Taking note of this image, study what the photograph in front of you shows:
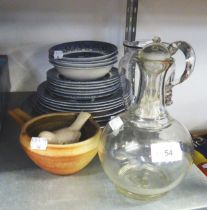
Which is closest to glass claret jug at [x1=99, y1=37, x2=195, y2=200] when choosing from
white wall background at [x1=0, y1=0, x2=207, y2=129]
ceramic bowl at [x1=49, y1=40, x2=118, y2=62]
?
ceramic bowl at [x1=49, y1=40, x2=118, y2=62]

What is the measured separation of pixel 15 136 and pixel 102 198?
1.00 feet

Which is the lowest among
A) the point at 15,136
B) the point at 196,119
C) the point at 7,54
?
the point at 196,119

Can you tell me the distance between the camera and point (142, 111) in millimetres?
584

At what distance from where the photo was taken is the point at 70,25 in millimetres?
1027

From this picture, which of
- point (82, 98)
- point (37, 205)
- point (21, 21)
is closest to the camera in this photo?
point (37, 205)

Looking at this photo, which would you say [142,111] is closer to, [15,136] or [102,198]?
[102,198]

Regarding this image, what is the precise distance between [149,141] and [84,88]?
0.74 ft

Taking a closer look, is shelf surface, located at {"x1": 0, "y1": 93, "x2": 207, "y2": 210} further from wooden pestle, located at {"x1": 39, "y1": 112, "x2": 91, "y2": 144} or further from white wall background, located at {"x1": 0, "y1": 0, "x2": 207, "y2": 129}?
white wall background, located at {"x1": 0, "y1": 0, "x2": 207, "y2": 129}

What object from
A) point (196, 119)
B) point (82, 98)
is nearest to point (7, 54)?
point (82, 98)

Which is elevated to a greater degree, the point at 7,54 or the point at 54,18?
the point at 54,18

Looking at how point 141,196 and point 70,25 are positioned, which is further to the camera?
point 70,25

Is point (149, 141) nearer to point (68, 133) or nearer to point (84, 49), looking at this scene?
point (68, 133)

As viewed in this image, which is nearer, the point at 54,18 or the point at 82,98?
the point at 82,98

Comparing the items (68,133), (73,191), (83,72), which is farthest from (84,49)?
(73,191)
